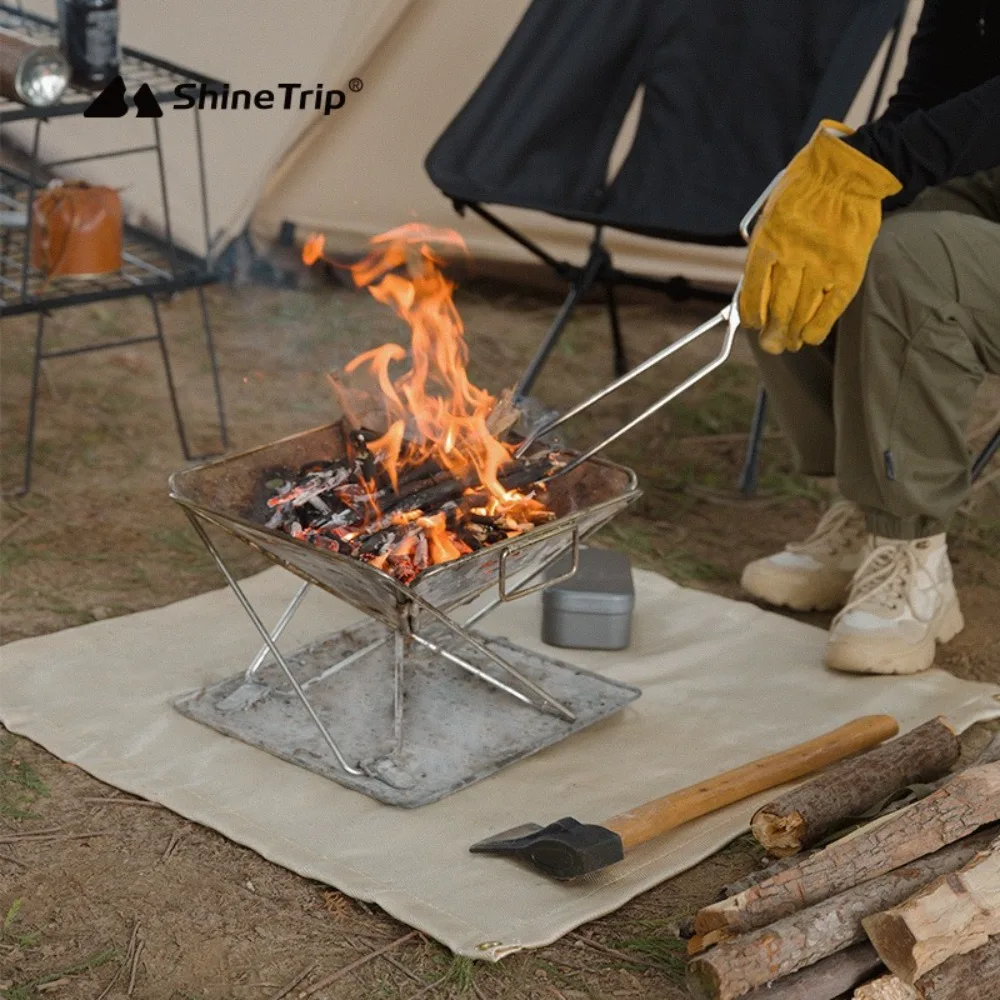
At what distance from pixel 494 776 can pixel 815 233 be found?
0.88 meters

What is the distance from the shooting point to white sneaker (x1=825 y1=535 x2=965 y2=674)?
7.99ft

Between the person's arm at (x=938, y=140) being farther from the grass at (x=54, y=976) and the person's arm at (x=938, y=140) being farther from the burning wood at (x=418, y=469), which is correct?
the grass at (x=54, y=976)

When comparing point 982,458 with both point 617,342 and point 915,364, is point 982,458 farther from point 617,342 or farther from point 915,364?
A: point 617,342

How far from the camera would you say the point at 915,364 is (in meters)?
2.35

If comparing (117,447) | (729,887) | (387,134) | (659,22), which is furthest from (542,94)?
(729,887)

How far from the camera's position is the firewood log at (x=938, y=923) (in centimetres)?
156

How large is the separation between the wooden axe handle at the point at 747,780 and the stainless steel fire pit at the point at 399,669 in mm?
262

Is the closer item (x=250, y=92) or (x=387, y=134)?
(x=250, y=92)

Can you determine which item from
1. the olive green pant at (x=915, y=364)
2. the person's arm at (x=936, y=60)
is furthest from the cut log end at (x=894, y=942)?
the person's arm at (x=936, y=60)

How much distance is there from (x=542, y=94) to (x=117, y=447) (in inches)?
47.1

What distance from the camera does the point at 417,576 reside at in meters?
1.85

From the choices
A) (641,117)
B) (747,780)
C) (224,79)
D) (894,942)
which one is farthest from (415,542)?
(224,79)

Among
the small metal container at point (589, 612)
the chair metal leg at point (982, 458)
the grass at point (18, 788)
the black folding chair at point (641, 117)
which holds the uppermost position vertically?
the black folding chair at point (641, 117)

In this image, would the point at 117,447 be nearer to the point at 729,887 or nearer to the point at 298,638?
the point at 298,638
